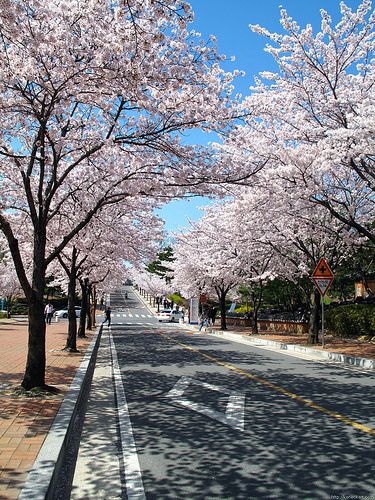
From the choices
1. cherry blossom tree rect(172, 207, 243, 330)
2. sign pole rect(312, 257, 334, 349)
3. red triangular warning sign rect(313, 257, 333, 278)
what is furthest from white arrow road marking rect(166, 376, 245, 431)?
cherry blossom tree rect(172, 207, 243, 330)

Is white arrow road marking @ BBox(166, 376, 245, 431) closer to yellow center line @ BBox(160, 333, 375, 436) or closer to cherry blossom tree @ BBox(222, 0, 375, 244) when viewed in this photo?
yellow center line @ BBox(160, 333, 375, 436)

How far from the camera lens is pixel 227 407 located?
27.8 ft

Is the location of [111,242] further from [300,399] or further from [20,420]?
[20,420]

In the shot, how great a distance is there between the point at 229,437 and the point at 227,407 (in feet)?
6.26

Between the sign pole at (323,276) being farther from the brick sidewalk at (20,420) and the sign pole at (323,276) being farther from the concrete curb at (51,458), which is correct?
the concrete curb at (51,458)

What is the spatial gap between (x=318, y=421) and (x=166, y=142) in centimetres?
588

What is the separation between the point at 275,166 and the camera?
17.4 meters

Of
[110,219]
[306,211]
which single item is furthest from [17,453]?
[306,211]

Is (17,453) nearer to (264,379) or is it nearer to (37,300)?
(37,300)

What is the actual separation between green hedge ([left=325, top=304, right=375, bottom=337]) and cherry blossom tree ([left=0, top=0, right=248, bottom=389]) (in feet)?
50.4

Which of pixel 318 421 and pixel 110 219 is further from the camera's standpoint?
pixel 110 219

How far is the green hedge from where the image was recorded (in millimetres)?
23750

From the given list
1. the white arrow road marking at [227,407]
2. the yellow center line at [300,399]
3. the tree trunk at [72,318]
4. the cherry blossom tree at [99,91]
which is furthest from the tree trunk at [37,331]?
the tree trunk at [72,318]

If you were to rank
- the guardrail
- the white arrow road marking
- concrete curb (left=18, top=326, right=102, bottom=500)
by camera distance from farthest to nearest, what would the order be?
the guardrail, the white arrow road marking, concrete curb (left=18, top=326, right=102, bottom=500)
